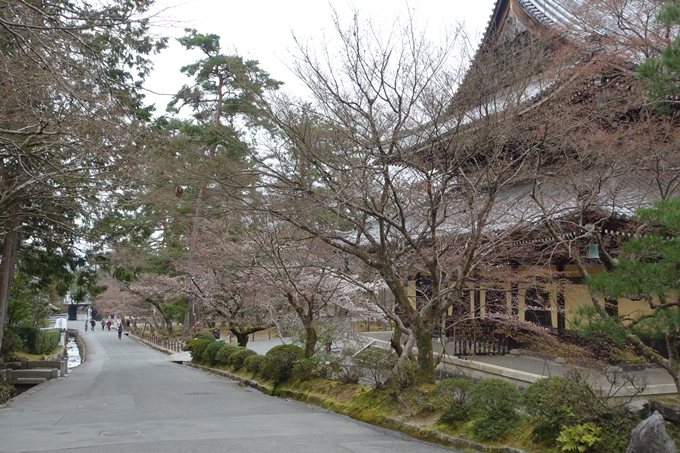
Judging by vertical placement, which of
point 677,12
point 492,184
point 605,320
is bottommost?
point 605,320

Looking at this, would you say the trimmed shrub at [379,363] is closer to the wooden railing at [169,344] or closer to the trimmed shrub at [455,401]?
the trimmed shrub at [455,401]

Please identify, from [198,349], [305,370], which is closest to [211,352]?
[198,349]

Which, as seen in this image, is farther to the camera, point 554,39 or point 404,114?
point 554,39

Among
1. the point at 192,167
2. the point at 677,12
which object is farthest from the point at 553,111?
the point at 192,167

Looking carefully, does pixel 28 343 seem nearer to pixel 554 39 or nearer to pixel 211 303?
pixel 211 303

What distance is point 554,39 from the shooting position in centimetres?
1245

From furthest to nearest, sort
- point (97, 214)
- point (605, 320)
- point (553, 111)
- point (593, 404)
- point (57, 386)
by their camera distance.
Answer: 1. point (57, 386)
2. point (97, 214)
3. point (553, 111)
4. point (593, 404)
5. point (605, 320)

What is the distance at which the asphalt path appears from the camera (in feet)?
25.6

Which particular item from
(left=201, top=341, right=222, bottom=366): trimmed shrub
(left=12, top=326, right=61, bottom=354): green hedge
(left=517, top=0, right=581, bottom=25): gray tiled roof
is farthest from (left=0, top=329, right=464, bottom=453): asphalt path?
(left=12, top=326, right=61, bottom=354): green hedge

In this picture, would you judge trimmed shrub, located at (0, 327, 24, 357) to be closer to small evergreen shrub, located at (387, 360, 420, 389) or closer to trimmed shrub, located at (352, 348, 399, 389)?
trimmed shrub, located at (352, 348, 399, 389)

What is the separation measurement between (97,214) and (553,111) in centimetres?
1167

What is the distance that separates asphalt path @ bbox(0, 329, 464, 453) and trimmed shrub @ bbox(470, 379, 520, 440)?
0.58 metres

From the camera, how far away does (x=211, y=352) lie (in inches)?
943

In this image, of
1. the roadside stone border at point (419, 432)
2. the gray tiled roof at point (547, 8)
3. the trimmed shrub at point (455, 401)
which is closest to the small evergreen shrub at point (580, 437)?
the roadside stone border at point (419, 432)
